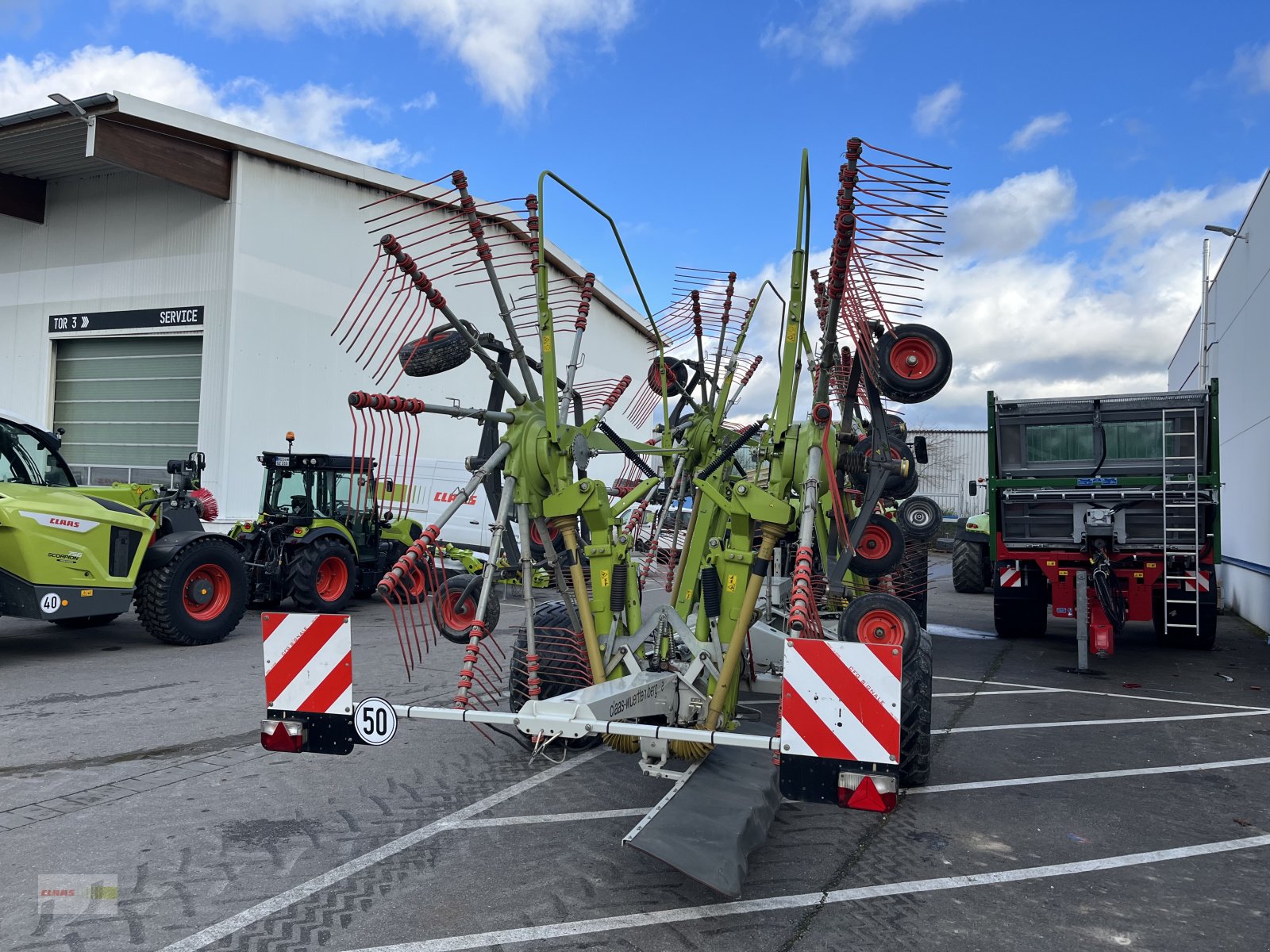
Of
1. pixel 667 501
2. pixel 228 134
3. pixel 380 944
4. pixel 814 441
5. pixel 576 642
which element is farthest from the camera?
pixel 228 134

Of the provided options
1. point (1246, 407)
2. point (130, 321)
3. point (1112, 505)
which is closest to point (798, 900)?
point (1112, 505)

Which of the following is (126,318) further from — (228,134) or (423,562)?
(423,562)

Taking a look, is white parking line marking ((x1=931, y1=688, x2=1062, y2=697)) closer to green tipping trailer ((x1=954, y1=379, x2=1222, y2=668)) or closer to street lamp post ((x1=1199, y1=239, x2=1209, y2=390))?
green tipping trailer ((x1=954, y1=379, x2=1222, y2=668))

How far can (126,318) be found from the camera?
64.0 feet

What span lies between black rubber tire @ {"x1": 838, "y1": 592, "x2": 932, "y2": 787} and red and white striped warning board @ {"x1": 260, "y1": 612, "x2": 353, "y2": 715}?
2.62 m

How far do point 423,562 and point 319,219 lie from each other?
54.8 ft

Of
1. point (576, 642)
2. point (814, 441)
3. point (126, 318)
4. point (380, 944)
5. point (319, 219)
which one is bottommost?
point (380, 944)

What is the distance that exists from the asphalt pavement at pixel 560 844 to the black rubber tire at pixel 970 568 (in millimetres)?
10067

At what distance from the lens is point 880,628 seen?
5.33 meters

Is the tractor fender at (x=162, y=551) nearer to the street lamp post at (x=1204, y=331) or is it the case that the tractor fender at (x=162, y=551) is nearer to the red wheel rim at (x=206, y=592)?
the red wheel rim at (x=206, y=592)

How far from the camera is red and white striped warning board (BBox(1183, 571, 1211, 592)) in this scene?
964cm

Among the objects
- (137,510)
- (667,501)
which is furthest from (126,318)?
(667,501)
